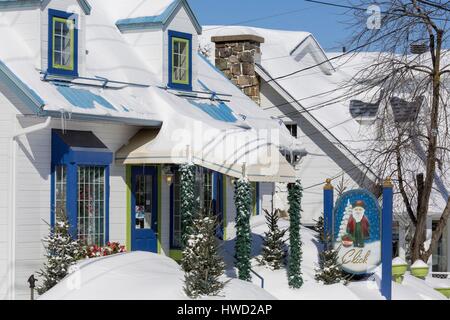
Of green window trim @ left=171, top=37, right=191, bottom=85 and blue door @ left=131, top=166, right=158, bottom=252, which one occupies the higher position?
green window trim @ left=171, top=37, right=191, bottom=85

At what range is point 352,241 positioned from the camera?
66.0ft

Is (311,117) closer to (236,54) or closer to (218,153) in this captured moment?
(236,54)

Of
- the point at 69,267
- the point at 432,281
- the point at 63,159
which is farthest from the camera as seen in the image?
the point at 432,281

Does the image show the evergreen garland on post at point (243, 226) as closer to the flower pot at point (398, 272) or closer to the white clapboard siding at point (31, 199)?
Answer: the white clapboard siding at point (31, 199)

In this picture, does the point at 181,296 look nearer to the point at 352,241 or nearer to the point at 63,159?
the point at 63,159

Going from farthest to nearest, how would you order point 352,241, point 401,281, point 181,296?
point 401,281 → point 352,241 → point 181,296

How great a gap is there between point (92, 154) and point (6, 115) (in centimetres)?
196

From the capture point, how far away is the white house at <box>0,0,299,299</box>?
58.3 ft

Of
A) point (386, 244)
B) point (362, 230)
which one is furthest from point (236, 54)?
point (386, 244)

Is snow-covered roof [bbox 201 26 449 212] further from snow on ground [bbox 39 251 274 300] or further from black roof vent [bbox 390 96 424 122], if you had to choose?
snow on ground [bbox 39 251 274 300]

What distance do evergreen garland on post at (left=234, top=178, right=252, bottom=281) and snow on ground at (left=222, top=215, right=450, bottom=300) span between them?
0.90m

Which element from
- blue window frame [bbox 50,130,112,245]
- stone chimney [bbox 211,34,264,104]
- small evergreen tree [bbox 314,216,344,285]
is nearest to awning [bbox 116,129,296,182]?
blue window frame [bbox 50,130,112,245]
